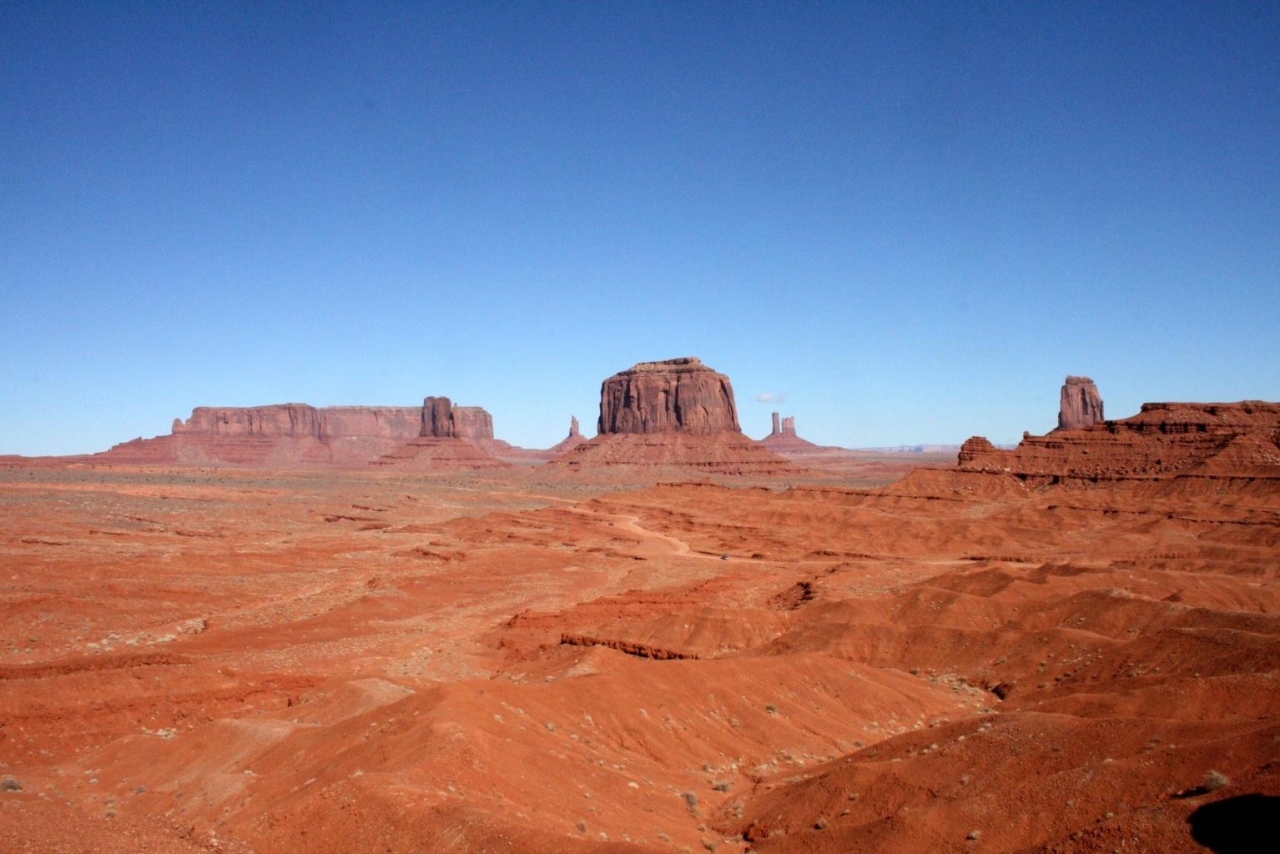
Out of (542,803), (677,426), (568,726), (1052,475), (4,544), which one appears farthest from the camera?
(677,426)

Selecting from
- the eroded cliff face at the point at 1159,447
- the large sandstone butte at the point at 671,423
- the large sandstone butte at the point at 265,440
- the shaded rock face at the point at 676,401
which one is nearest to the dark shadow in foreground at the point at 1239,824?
the eroded cliff face at the point at 1159,447

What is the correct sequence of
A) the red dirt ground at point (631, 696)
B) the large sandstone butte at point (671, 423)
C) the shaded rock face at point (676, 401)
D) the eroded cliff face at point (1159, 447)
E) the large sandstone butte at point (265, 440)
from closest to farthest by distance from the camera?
the red dirt ground at point (631, 696), the eroded cliff face at point (1159, 447), the large sandstone butte at point (671, 423), the shaded rock face at point (676, 401), the large sandstone butte at point (265, 440)

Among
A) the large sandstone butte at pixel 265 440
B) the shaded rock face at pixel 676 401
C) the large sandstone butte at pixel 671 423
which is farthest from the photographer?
the large sandstone butte at pixel 265 440

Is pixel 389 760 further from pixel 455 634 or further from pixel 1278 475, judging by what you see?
pixel 1278 475

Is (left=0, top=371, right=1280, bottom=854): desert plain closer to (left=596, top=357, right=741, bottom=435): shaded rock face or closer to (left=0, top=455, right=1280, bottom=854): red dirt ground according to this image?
(left=0, top=455, right=1280, bottom=854): red dirt ground

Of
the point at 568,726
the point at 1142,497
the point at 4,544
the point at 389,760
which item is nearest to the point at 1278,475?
the point at 1142,497

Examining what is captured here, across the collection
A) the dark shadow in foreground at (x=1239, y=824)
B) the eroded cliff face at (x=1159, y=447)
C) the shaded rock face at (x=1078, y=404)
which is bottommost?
the dark shadow in foreground at (x=1239, y=824)

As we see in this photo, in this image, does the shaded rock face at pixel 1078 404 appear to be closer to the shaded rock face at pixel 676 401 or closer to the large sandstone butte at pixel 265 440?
the shaded rock face at pixel 676 401
